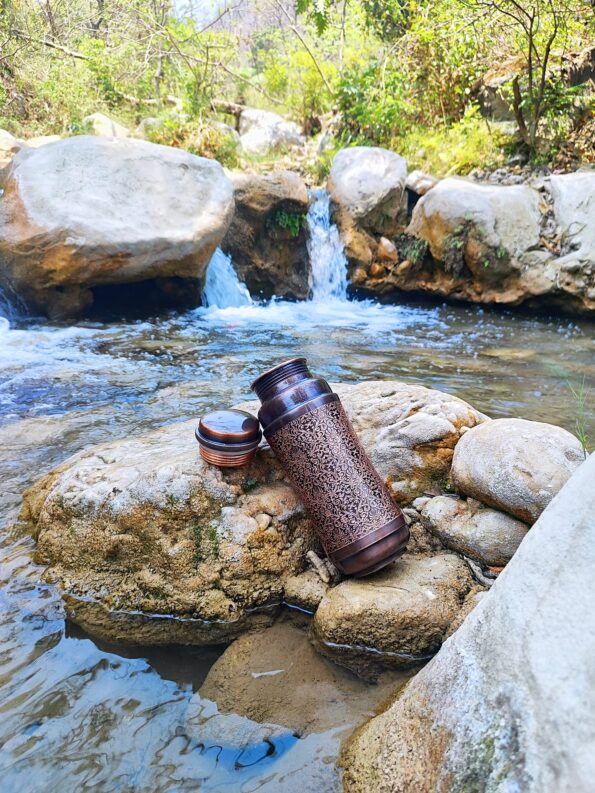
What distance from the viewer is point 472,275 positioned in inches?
349

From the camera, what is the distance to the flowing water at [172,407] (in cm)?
189

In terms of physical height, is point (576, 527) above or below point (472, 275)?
above

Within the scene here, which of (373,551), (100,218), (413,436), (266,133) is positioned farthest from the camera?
(266,133)

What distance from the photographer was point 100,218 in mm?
6867

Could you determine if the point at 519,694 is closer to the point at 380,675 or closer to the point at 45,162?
the point at 380,675

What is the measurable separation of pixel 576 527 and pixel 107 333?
254 inches

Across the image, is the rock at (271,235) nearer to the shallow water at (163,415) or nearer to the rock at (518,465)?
the shallow water at (163,415)

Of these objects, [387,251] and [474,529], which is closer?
[474,529]

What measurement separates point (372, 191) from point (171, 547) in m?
8.27

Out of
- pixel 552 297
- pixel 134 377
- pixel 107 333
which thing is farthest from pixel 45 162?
pixel 552 297

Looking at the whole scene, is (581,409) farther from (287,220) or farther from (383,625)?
(287,220)

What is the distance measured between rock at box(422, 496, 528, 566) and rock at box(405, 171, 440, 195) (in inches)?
322

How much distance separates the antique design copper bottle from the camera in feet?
7.93

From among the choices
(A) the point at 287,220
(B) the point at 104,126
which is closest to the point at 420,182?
(A) the point at 287,220
